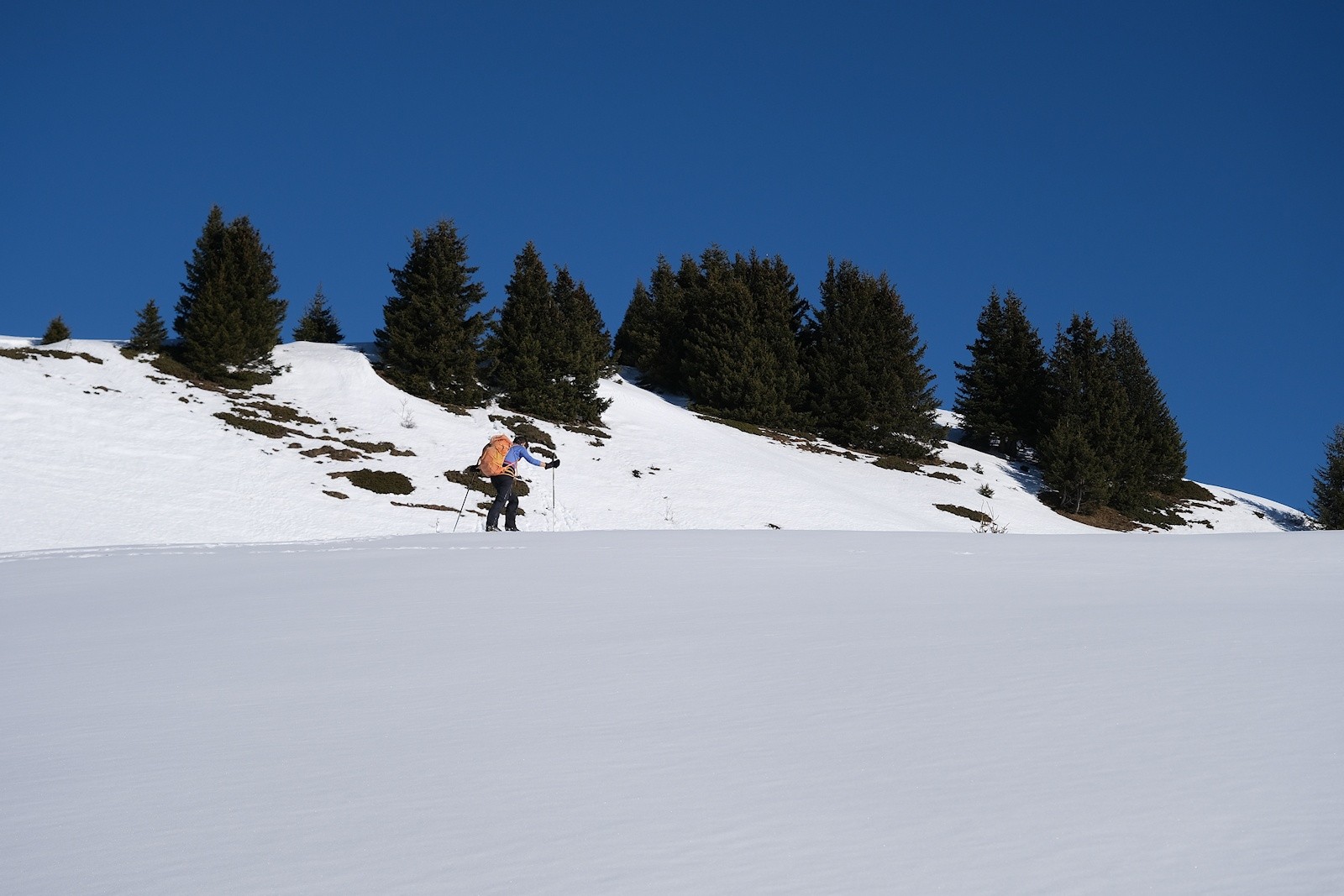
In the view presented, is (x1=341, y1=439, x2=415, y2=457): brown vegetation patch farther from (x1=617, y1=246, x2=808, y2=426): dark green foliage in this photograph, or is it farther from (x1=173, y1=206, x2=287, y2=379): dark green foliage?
(x1=617, y1=246, x2=808, y2=426): dark green foliage

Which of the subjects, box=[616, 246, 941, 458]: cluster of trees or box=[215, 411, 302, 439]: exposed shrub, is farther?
box=[616, 246, 941, 458]: cluster of trees

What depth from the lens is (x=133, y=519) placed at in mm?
21109

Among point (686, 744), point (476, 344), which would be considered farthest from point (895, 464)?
point (686, 744)

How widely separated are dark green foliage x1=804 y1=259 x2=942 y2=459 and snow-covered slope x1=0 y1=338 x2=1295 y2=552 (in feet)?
15.6

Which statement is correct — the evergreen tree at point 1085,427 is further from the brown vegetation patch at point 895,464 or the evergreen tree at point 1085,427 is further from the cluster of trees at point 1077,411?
the brown vegetation patch at point 895,464

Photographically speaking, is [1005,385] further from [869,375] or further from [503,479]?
[503,479]

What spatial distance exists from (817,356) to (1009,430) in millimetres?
11832

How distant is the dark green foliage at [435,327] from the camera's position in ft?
126

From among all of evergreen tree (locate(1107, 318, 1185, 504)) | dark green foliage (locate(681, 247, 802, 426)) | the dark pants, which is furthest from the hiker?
evergreen tree (locate(1107, 318, 1185, 504))

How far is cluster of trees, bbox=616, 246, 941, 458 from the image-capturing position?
4769cm

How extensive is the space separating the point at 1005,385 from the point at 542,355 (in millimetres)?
29071

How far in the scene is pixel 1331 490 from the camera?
46.9 m

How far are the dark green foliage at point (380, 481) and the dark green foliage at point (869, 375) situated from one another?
2696cm

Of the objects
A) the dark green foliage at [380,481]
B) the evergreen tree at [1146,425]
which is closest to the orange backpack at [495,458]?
the dark green foliage at [380,481]
